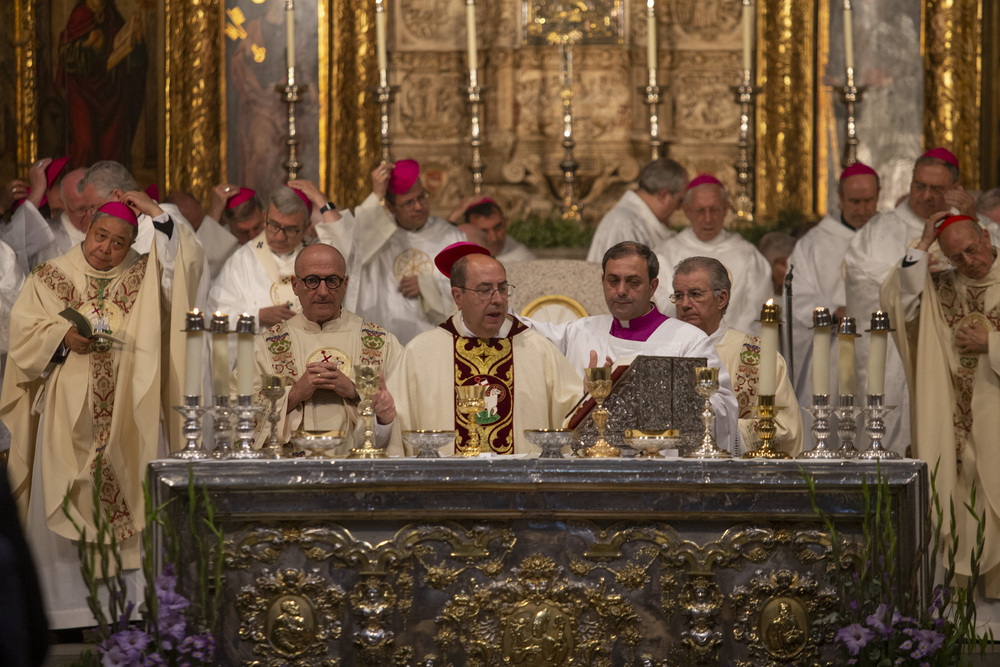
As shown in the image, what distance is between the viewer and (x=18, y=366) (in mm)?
6512

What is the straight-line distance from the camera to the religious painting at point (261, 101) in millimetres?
9820

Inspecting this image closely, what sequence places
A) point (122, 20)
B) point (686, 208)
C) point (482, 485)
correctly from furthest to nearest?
point (122, 20), point (686, 208), point (482, 485)

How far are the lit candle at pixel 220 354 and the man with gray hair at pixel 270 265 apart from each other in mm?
2479

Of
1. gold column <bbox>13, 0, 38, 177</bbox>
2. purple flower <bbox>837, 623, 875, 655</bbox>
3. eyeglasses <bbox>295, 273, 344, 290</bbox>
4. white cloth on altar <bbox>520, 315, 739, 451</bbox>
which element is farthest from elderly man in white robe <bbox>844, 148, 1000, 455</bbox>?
gold column <bbox>13, 0, 38, 177</bbox>

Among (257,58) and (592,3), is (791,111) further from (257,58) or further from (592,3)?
(257,58)

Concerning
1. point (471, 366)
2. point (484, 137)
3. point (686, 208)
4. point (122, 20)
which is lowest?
point (471, 366)

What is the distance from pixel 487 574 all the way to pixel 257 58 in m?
6.08

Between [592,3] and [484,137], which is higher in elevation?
[592,3]

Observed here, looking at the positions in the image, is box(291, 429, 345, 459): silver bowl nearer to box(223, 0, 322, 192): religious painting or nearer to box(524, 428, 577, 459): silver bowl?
box(524, 428, 577, 459): silver bowl

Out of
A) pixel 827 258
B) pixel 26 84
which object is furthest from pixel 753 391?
pixel 26 84

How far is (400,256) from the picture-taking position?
26.3ft

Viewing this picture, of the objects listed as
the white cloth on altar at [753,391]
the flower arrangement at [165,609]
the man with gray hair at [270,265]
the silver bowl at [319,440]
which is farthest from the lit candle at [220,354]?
the man with gray hair at [270,265]

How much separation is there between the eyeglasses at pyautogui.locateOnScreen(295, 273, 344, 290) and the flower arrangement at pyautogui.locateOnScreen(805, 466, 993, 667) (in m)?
2.19

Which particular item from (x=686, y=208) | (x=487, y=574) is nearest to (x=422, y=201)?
(x=686, y=208)
